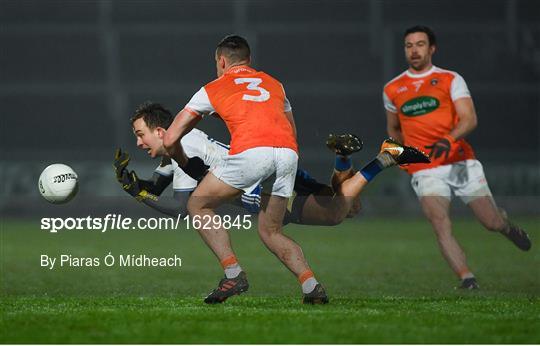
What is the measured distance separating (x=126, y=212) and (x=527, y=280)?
44.1 ft

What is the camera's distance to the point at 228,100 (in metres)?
7.70

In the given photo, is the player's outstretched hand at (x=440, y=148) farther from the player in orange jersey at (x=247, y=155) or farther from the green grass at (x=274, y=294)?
the player in orange jersey at (x=247, y=155)

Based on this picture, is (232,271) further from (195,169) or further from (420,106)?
(420,106)

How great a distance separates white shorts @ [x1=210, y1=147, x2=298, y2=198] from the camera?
7.63m

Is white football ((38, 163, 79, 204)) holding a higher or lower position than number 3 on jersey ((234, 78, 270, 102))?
lower

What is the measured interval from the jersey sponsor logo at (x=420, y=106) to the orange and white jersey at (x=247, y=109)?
120 inches

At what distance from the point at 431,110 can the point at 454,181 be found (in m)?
0.70

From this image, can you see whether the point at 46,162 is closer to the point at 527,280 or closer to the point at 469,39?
the point at 469,39

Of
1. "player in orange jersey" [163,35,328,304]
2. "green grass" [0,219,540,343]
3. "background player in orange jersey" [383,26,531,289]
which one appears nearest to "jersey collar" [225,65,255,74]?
"player in orange jersey" [163,35,328,304]

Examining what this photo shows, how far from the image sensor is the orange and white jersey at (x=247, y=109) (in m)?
7.64

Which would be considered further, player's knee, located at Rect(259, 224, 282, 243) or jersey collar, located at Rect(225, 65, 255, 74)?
jersey collar, located at Rect(225, 65, 255, 74)

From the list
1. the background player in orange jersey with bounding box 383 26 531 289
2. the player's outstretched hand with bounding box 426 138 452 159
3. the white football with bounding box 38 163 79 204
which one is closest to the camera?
the white football with bounding box 38 163 79 204

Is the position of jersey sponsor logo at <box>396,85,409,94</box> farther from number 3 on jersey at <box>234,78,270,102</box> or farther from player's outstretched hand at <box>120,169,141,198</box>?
player's outstretched hand at <box>120,169,141,198</box>

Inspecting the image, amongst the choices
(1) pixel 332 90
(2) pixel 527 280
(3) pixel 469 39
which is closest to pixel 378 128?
(1) pixel 332 90
